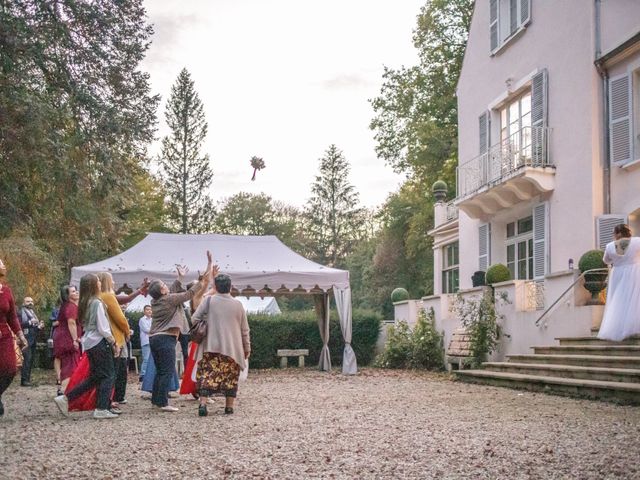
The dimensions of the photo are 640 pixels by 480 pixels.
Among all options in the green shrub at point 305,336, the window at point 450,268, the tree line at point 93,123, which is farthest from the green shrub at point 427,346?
the tree line at point 93,123

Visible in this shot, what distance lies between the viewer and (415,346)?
20281mm

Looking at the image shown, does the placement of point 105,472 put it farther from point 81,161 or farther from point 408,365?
point 408,365

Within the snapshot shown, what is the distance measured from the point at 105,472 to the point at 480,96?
17940 millimetres

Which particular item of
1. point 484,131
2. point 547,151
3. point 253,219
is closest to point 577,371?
point 547,151

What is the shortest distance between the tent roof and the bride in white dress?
793 cm

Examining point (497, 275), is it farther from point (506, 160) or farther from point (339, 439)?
Result: point (339, 439)

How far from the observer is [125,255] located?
18.9 metres

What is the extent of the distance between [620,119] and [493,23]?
6.62 m

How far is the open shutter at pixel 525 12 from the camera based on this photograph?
733 inches

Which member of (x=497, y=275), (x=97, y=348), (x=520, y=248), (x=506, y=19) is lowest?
(x=97, y=348)

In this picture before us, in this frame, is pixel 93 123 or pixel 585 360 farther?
pixel 93 123

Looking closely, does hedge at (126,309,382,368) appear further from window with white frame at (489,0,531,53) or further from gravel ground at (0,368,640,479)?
gravel ground at (0,368,640,479)

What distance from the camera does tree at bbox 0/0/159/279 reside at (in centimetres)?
1509

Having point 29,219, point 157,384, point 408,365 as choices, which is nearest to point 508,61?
point 408,365
